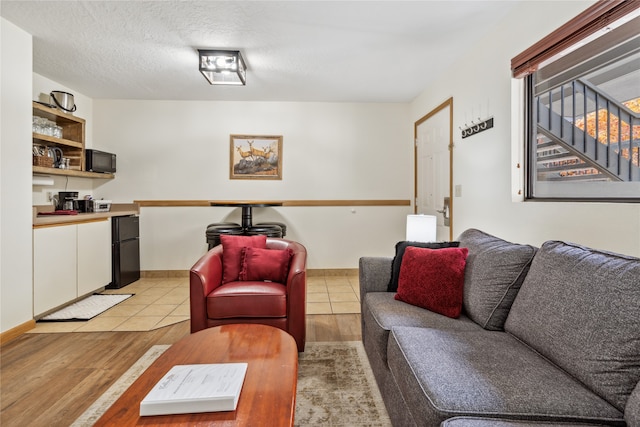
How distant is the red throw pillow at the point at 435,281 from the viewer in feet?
5.88

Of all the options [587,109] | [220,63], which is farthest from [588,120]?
[220,63]

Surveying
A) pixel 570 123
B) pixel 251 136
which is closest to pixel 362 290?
pixel 570 123

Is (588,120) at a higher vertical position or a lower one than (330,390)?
higher

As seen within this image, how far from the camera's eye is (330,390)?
1779 mm

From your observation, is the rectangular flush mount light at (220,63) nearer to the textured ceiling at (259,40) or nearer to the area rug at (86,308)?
the textured ceiling at (259,40)

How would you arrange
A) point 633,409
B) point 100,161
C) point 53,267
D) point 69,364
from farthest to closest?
point 100,161
point 53,267
point 69,364
point 633,409

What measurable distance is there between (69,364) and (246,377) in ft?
5.67

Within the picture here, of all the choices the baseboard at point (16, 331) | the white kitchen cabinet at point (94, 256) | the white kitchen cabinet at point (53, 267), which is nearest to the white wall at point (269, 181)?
the white kitchen cabinet at point (94, 256)

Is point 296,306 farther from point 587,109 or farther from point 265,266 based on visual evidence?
point 587,109

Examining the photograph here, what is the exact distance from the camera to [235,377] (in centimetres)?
116

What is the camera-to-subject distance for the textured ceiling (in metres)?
2.30

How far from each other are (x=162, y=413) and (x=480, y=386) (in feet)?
3.42

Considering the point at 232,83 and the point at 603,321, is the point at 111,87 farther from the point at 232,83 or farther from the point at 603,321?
the point at 603,321

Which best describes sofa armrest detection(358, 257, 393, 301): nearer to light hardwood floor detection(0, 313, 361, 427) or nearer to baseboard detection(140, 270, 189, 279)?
light hardwood floor detection(0, 313, 361, 427)
